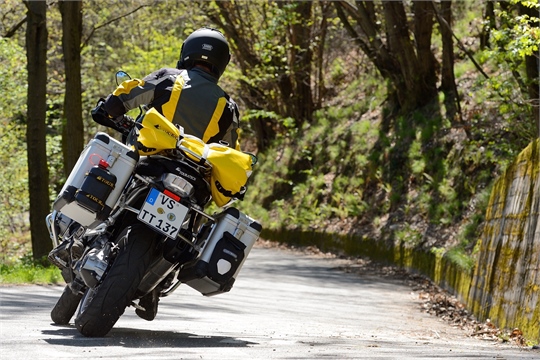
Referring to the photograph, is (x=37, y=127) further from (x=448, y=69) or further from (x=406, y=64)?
(x=406, y=64)

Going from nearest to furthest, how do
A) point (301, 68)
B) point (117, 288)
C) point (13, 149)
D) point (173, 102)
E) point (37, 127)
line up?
point (117, 288) < point (173, 102) < point (37, 127) < point (301, 68) < point (13, 149)

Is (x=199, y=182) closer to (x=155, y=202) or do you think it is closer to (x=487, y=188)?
(x=155, y=202)

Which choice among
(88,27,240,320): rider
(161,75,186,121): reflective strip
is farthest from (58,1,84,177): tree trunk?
(161,75,186,121): reflective strip

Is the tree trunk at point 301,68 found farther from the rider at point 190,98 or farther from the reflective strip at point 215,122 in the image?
the reflective strip at point 215,122

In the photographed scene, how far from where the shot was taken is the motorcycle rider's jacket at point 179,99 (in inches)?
279

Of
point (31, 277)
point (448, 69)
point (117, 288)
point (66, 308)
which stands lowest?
point (31, 277)

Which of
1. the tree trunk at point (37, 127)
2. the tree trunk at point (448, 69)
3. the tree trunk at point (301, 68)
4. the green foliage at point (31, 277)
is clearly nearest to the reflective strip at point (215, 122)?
the green foliage at point (31, 277)

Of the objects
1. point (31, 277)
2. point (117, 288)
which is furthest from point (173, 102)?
point (31, 277)

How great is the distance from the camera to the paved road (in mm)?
5922

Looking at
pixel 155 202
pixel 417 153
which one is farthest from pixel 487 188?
pixel 155 202

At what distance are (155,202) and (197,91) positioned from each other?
113 centimetres

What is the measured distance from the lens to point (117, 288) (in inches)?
246

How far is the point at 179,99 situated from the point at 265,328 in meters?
2.38

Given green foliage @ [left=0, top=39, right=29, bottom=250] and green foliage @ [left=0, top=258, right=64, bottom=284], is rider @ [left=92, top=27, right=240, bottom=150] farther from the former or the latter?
green foliage @ [left=0, top=39, right=29, bottom=250]
